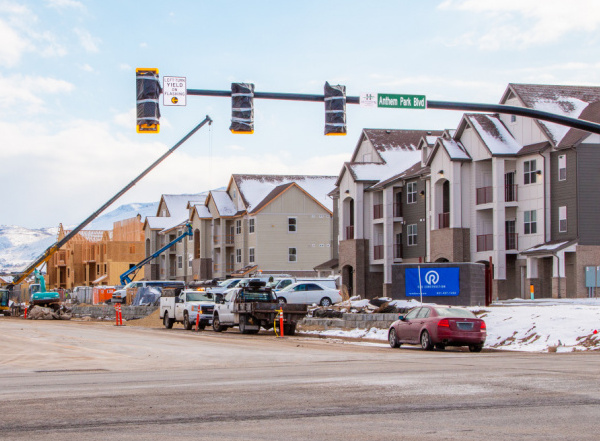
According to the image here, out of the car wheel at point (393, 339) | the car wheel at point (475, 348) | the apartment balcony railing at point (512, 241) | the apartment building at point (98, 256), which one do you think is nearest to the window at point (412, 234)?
the apartment balcony railing at point (512, 241)

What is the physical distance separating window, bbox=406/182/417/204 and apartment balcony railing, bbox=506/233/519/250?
9.87 meters

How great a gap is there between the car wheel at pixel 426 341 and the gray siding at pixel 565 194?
2284 cm

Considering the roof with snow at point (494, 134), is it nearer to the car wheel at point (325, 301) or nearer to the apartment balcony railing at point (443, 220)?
the apartment balcony railing at point (443, 220)

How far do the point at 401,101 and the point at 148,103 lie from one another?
6.14m

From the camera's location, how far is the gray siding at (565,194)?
46.6m

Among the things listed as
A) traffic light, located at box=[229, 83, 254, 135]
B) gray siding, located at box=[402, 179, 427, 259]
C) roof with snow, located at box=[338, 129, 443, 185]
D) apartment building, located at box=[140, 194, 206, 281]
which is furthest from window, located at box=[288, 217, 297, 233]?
traffic light, located at box=[229, 83, 254, 135]

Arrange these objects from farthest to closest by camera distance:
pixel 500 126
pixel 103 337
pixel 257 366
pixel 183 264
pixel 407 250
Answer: pixel 183 264 < pixel 407 250 < pixel 500 126 < pixel 103 337 < pixel 257 366

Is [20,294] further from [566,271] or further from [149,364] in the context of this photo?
[149,364]

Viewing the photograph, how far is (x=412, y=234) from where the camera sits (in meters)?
61.0

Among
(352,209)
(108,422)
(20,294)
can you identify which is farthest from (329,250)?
(108,422)

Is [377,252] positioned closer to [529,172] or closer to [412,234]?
[412,234]

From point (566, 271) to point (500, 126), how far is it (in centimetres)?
1086

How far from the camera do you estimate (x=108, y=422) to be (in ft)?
34.2

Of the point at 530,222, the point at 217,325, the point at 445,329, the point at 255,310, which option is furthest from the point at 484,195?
the point at 445,329
